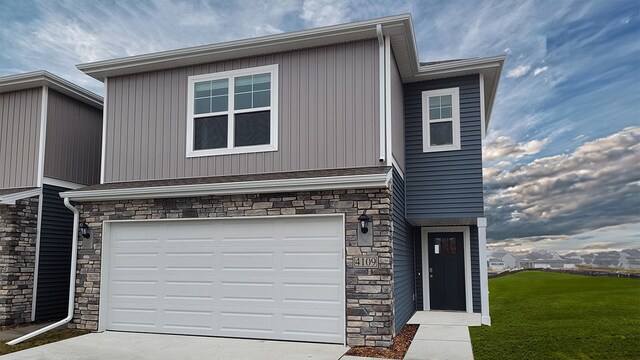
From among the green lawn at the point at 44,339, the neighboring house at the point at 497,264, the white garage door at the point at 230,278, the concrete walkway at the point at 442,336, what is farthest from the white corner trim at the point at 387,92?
the neighboring house at the point at 497,264

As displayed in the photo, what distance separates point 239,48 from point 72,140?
533 centimetres

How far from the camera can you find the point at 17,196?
9953mm

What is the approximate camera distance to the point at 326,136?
8312 mm

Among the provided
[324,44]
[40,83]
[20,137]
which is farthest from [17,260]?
[324,44]

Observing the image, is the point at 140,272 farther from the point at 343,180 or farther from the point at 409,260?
the point at 409,260

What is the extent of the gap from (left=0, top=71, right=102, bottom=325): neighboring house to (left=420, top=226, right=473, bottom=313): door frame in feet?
26.4

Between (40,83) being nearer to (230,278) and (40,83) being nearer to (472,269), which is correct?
(230,278)

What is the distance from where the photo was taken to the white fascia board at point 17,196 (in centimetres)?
971

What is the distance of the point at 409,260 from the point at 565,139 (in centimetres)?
642

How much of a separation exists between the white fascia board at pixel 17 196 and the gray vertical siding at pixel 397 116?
7.52 m

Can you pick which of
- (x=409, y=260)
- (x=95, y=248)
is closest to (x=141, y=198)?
(x=95, y=248)

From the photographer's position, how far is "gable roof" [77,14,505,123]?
8.02 m

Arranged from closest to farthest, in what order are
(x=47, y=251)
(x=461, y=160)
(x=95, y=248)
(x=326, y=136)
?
1. (x=326, y=136)
2. (x=95, y=248)
3. (x=461, y=160)
4. (x=47, y=251)

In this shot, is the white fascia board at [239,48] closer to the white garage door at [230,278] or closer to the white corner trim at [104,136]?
the white corner trim at [104,136]
